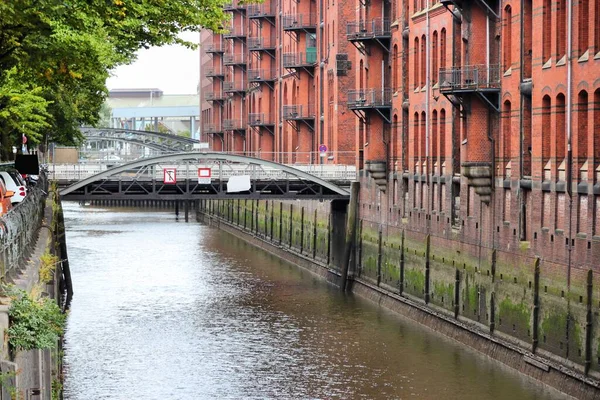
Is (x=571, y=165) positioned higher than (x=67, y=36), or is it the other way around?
(x=67, y=36)

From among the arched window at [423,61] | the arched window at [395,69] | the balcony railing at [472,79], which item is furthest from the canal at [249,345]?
the arched window at [395,69]

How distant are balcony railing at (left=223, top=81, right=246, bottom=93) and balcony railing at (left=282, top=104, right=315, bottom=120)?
86.0 ft

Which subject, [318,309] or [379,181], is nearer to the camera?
[318,309]

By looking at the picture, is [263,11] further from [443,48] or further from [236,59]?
[443,48]

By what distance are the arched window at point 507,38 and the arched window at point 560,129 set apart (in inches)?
193

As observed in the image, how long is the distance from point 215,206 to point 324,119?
34118mm

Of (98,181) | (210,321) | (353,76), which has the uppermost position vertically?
(353,76)

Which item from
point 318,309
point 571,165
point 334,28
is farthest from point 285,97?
point 571,165

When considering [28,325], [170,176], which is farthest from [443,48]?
[28,325]

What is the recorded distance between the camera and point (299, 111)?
258 feet

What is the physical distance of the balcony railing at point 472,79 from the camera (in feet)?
131

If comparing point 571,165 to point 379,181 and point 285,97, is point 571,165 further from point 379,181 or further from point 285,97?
point 285,97

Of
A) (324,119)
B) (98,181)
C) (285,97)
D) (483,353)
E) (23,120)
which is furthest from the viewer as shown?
(285,97)

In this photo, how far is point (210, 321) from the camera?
45.2 m
